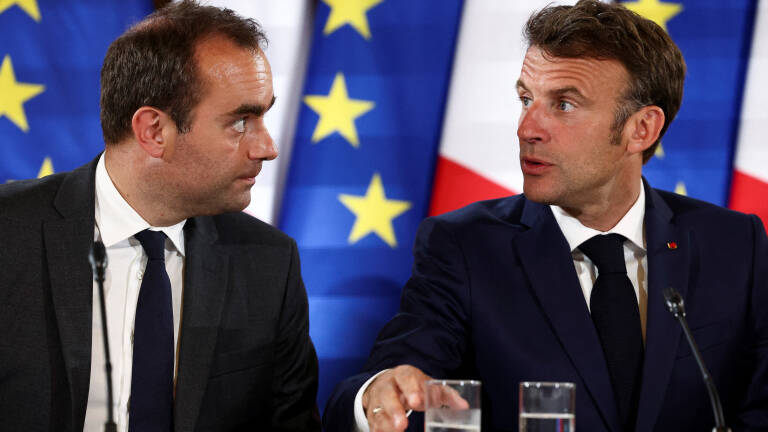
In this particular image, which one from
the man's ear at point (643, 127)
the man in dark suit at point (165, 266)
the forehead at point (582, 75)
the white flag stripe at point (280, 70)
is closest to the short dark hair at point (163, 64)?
the man in dark suit at point (165, 266)

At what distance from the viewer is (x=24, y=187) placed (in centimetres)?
204

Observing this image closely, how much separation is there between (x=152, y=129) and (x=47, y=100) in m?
0.91

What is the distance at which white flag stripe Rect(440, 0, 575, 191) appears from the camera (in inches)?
111

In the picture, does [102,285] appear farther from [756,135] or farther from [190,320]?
[756,135]

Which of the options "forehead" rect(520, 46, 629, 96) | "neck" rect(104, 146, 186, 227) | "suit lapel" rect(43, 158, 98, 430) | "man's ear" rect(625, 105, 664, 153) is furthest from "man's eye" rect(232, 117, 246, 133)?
"man's ear" rect(625, 105, 664, 153)

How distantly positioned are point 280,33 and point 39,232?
1194 millimetres

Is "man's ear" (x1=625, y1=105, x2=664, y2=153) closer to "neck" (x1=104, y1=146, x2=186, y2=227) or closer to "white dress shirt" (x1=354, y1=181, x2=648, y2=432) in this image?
"white dress shirt" (x1=354, y1=181, x2=648, y2=432)

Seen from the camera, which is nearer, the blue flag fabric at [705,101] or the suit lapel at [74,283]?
the suit lapel at [74,283]

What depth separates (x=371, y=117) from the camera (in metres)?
2.80

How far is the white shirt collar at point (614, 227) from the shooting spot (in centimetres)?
214

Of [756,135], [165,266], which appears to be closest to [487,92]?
[756,135]

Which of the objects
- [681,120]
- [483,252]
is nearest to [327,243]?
[483,252]

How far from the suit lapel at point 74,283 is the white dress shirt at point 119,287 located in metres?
0.04

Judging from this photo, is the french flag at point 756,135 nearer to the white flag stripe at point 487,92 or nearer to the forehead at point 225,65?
the white flag stripe at point 487,92
